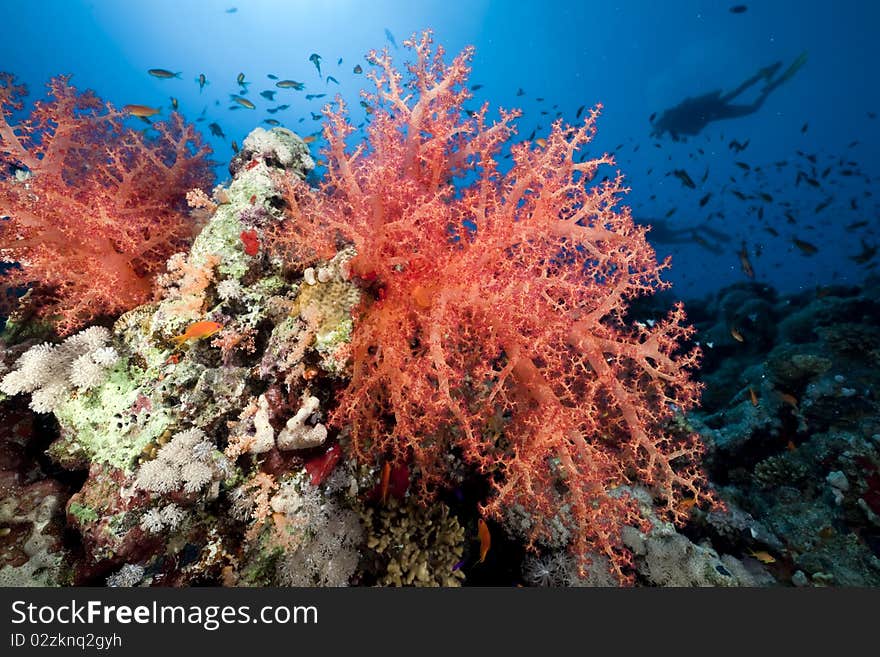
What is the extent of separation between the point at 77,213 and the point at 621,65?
77650mm

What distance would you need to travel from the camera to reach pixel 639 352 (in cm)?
325

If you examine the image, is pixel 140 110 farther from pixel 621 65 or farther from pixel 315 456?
pixel 621 65

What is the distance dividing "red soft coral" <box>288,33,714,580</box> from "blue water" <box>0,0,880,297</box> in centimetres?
2981

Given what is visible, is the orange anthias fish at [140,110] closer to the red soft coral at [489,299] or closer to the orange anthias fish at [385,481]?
the red soft coral at [489,299]

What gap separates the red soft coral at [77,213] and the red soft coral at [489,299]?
2.12 m

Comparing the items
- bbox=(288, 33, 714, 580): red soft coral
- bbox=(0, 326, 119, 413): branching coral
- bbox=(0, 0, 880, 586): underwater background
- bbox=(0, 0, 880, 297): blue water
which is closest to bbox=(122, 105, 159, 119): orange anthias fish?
bbox=(0, 0, 880, 586): underwater background

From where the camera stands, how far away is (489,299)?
9.34 ft

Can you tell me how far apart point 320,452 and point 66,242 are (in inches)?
138

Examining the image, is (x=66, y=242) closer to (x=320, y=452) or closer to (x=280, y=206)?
(x=280, y=206)

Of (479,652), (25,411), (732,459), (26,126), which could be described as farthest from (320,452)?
(732,459)

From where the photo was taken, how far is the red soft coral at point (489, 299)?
2939mm

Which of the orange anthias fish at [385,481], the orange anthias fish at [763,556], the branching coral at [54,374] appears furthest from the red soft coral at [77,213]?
the orange anthias fish at [763,556]

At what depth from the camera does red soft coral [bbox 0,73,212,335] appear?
12.3ft

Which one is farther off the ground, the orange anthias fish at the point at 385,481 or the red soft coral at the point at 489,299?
the red soft coral at the point at 489,299
